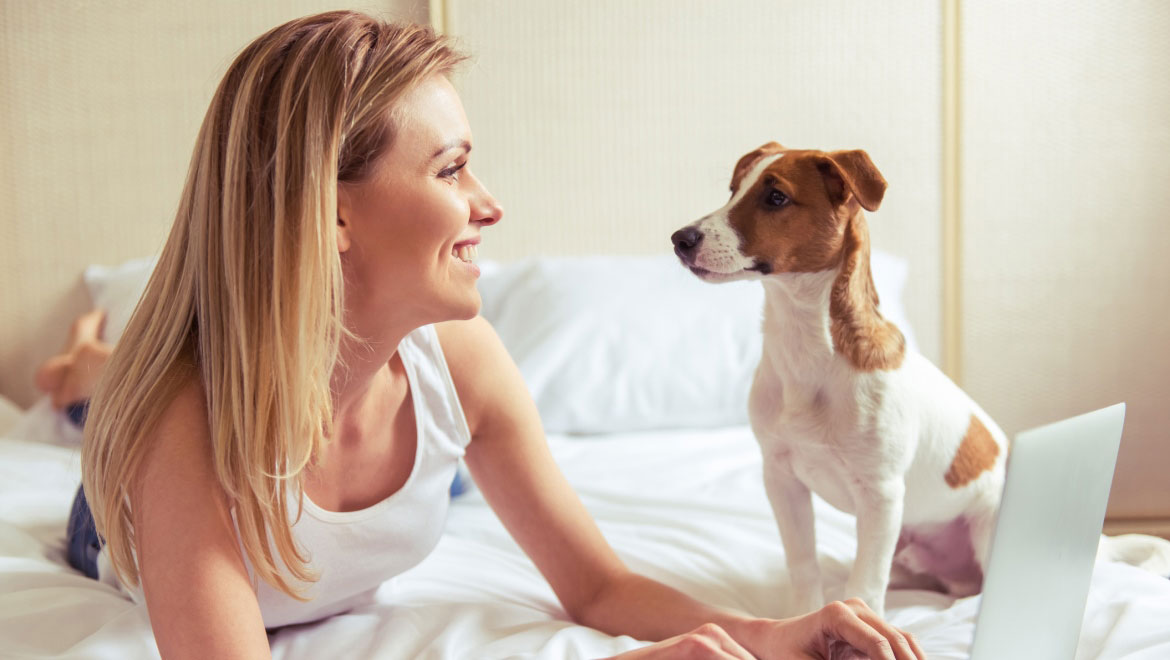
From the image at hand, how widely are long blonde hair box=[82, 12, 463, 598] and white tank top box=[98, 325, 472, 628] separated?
0.06 m

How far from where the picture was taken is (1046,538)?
2.02 feet

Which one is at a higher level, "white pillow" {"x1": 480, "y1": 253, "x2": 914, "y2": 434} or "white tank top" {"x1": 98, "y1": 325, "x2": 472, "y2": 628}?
"white tank top" {"x1": 98, "y1": 325, "x2": 472, "y2": 628}

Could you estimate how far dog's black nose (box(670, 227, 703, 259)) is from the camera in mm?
865

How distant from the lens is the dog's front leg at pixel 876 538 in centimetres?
86

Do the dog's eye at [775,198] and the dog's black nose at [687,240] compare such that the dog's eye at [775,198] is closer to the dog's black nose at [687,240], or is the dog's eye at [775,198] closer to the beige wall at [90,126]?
the dog's black nose at [687,240]

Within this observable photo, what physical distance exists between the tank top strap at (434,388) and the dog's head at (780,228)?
300 mm

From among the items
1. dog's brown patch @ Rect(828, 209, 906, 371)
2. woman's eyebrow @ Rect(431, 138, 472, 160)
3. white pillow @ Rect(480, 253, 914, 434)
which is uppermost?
woman's eyebrow @ Rect(431, 138, 472, 160)

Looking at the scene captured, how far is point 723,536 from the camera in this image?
127cm

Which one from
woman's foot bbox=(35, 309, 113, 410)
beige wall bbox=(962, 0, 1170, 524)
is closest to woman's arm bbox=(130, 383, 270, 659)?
woman's foot bbox=(35, 309, 113, 410)

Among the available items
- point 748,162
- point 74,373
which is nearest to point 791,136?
point 748,162

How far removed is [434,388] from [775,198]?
402 mm

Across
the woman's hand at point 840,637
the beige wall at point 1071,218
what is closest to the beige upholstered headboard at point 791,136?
the beige wall at point 1071,218

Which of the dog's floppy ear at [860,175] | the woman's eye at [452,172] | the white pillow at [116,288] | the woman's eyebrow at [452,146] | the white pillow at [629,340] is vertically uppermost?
the woman's eyebrow at [452,146]

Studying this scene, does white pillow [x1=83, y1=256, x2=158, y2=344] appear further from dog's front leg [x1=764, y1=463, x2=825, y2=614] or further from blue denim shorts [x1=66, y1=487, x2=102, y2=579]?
dog's front leg [x1=764, y1=463, x2=825, y2=614]
